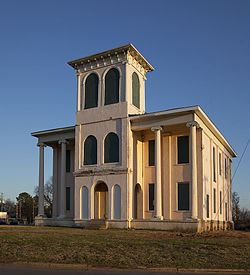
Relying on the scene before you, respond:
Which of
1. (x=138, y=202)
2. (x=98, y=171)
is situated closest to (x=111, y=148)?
(x=98, y=171)

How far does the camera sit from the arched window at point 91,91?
39.6m

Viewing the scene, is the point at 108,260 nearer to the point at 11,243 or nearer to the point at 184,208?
the point at 11,243

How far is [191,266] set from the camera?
13906 mm

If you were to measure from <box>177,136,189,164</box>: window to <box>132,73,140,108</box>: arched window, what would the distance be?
530 cm

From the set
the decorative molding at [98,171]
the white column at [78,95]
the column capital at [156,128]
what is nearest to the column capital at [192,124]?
the column capital at [156,128]

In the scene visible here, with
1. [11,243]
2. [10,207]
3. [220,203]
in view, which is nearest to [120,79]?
[220,203]

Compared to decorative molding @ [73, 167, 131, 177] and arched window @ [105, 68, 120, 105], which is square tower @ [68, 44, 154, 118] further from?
decorative molding @ [73, 167, 131, 177]

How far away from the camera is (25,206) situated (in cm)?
11881

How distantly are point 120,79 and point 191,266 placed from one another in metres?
26.1

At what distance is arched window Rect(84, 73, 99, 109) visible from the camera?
130 feet

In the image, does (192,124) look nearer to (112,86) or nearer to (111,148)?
(111,148)

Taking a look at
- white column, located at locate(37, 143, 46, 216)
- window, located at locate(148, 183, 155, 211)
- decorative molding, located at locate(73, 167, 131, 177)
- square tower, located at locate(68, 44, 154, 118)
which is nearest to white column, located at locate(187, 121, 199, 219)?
window, located at locate(148, 183, 155, 211)

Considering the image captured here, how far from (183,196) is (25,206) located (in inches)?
3544

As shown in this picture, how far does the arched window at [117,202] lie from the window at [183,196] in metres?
5.13
